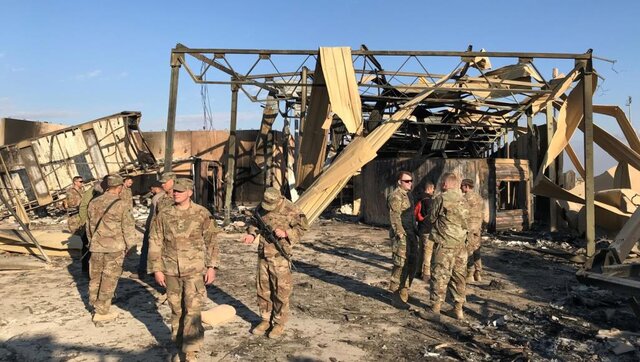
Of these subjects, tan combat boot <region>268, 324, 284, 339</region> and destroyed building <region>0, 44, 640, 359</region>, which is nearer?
tan combat boot <region>268, 324, 284, 339</region>

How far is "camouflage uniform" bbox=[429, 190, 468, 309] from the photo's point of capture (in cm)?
573

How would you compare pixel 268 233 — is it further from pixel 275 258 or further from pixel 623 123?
pixel 623 123

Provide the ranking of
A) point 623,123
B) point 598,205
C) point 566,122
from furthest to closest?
point 598,205, point 623,123, point 566,122

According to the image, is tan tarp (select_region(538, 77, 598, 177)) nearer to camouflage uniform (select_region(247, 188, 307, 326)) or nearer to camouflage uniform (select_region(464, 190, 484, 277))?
camouflage uniform (select_region(464, 190, 484, 277))

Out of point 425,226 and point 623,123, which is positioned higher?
point 623,123

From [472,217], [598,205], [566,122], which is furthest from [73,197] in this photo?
[598,205]

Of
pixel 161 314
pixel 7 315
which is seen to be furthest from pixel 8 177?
pixel 161 314

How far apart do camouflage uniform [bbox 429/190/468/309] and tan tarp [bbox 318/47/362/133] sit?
10.8 ft

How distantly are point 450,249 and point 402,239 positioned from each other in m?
0.81

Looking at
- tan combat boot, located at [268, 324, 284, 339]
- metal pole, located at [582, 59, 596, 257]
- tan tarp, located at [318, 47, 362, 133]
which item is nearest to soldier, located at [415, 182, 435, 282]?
tan tarp, located at [318, 47, 362, 133]

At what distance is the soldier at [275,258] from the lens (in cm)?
500

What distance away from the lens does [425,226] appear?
738 cm

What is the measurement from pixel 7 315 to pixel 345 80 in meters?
6.55

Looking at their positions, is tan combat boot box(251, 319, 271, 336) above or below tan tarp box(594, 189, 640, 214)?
below
